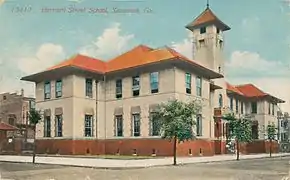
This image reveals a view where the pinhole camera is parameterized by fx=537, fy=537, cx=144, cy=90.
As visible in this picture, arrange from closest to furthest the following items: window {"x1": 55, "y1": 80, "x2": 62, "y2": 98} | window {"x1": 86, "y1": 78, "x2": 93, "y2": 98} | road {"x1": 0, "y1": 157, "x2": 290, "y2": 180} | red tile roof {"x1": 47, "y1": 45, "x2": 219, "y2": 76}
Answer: road {"x1": 0, "y1": 157, "x2": 290, "y2": 180}
red tile roof {"x1": 47, "y1": 45, "x2": 219, "y2": 76}
window {"x1": 86, "y1": 78, "x2": 93, "y2": 98}
window {"x1": 55, "y1": 80, "x2": 62, "y2": 98}

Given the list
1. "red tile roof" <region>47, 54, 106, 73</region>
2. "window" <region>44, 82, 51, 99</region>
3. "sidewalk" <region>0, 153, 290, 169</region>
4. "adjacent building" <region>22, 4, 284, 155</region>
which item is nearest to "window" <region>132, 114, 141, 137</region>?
"adjacent building" <region>22, 4, 284, 155</region>

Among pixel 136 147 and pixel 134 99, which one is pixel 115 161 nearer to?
pixel 136 147

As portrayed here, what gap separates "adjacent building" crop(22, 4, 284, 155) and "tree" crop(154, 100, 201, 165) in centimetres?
5

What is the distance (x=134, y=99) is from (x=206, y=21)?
0.91 m

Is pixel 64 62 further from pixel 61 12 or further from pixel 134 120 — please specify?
pixel 134 120

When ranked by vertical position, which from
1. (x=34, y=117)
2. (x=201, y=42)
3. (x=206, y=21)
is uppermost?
(x=206, y=21)

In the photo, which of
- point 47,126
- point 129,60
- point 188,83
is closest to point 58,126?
point 47,126

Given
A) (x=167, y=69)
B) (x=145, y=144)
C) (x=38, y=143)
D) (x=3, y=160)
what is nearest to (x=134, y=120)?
(x=145, y=144)

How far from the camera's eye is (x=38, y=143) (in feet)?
14.1

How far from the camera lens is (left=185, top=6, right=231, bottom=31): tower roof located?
3834mm

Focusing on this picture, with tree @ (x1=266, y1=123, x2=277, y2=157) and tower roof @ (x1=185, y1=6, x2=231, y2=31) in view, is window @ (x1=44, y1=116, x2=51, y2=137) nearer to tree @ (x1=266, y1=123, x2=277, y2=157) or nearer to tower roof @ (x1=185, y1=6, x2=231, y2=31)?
tower roof @ (x1=185, y1=6, x2=231, y2=31)

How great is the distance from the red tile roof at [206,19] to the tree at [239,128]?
0.80 metres

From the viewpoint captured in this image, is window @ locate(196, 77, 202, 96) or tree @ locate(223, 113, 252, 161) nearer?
window @ locate(196, 77, 202, 96)

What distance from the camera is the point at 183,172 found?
3.83 meters
